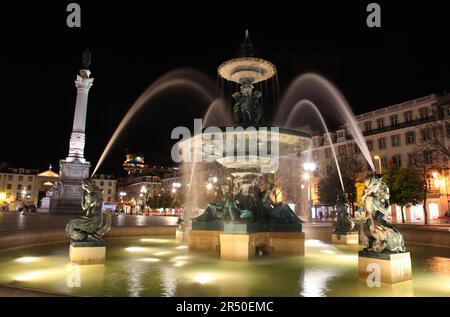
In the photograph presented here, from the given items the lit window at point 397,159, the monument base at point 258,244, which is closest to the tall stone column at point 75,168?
the monument base at point 258,244

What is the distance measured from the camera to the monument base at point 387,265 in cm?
667

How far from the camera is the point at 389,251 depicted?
6840 mm

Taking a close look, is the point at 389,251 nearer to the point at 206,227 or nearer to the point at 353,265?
the point at 353,265

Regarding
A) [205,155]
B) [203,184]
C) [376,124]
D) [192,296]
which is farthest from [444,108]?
[192,296]

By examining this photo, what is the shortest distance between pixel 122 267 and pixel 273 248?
533 cm

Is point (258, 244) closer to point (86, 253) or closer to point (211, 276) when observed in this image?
point (211, 276)

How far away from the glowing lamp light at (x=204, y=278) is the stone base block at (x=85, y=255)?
2856 millimetres

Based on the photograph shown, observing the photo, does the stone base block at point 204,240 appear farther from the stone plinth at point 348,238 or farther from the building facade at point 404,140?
the building facade at point 404,140

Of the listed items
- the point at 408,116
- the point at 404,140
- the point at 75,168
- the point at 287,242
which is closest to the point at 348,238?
the point at 287,242

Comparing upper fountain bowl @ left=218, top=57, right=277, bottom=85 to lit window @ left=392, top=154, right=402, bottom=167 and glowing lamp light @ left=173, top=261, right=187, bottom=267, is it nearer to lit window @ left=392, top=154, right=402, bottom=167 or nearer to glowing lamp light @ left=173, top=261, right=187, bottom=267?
glowing lamp light @ left=173, top=261, right=187, bottom=267
